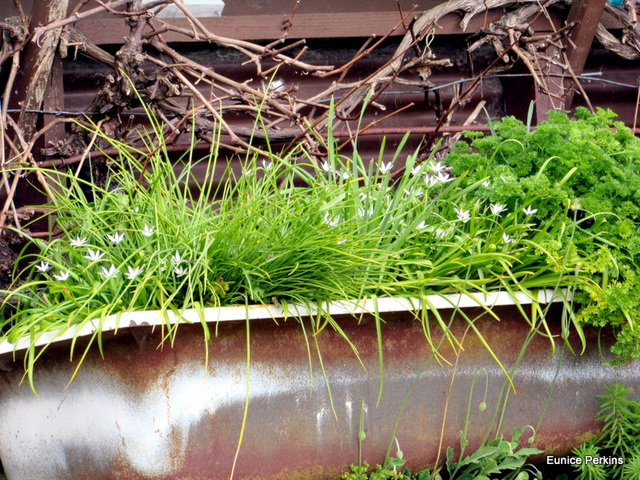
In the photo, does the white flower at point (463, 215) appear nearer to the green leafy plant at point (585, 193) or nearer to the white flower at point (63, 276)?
the green leafy plant at point (585, 193)

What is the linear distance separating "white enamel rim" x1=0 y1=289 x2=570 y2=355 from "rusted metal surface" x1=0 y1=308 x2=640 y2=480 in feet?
0.13

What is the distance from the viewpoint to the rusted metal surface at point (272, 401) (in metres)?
1.63

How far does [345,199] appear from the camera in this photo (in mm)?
1882

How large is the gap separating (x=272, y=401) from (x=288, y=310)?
0.68 feet

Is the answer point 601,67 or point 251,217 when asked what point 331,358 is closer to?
point 251,217

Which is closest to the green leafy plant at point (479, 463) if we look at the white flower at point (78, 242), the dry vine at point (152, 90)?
the white flower at point (78, 242)

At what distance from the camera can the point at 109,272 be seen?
5.68 feet

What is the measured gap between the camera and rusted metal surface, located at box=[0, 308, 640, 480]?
163 cm

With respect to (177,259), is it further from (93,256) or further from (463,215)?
(463,215)

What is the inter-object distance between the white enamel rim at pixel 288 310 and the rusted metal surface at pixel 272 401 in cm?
4

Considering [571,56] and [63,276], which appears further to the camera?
[571,56]

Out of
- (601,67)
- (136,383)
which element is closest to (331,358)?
(136,383)

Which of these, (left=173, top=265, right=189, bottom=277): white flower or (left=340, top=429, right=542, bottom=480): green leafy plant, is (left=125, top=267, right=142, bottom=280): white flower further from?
(left=340, top=429, right=542, bottom=480): green leafy plant

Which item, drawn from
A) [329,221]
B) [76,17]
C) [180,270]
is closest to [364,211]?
[329,221]
